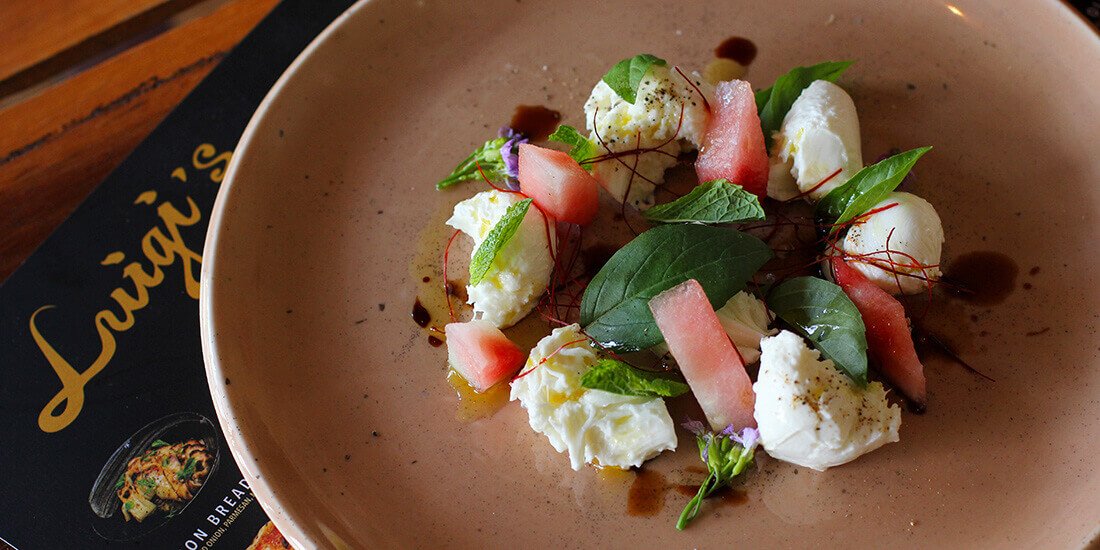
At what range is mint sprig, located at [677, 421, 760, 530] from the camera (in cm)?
169

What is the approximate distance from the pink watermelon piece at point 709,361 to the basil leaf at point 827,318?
16cm

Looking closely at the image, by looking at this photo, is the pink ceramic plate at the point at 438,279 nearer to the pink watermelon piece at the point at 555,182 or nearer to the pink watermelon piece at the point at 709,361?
the pink watermelon piece at the point at 709,361

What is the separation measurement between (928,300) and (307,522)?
4.58ft

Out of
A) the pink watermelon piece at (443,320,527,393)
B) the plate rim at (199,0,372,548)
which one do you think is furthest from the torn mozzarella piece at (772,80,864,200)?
the plate rim at (199,0,372,548)

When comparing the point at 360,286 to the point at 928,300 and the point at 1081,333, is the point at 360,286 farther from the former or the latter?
the point at 1081,333

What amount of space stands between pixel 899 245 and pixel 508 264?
83cm

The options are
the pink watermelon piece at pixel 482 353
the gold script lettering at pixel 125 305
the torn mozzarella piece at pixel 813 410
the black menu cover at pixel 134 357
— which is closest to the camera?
the torn mozzarella piece at pixel 813 410

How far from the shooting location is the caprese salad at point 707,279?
66.5 inches

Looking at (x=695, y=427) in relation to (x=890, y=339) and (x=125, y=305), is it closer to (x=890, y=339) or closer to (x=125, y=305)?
(x=890, y=339)

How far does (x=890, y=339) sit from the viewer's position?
1752 mm

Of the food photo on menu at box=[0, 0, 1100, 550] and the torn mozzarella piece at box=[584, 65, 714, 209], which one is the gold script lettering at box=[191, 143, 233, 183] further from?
the torn mozzarella piece at box=[584, 65, 714, 209]

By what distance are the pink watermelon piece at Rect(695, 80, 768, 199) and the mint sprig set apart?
0.57 meters

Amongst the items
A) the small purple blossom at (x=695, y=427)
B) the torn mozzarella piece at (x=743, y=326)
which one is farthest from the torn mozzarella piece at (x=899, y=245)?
the small purple blossom at (x=695, y=427)

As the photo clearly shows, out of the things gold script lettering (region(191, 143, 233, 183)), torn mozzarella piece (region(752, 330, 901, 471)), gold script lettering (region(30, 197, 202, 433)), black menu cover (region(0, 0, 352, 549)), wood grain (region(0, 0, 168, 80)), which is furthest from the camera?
wood grain (region(0, 0, 168, 80))
